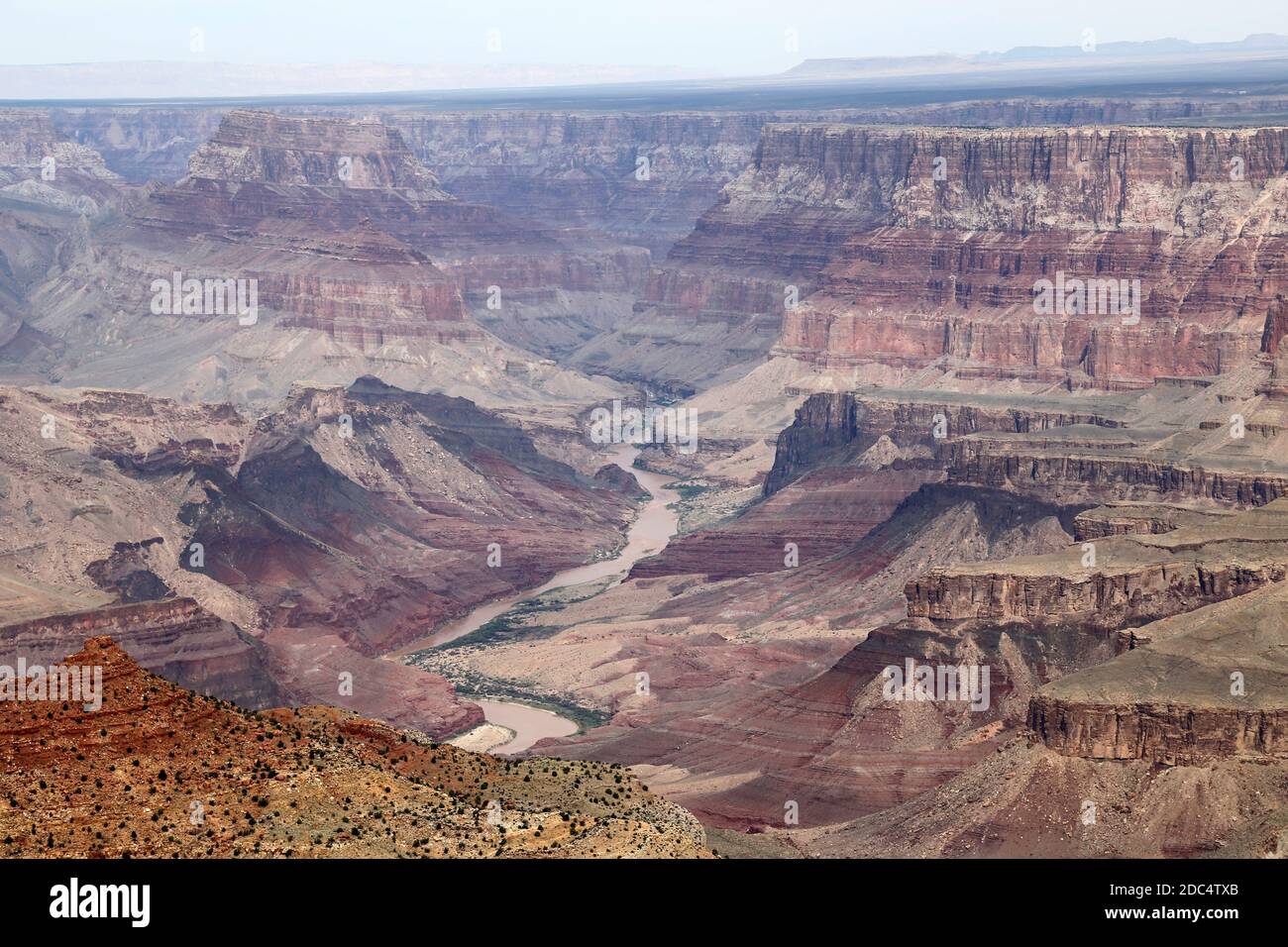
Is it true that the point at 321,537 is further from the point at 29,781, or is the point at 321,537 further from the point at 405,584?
the point at 29,781

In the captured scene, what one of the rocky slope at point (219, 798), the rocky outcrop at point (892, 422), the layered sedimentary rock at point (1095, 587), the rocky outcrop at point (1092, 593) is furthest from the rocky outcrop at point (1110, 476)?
the rocky slope at point (219, 798)

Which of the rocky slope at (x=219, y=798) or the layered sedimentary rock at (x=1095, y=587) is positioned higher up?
the rocky slope at (x=219, y=798)

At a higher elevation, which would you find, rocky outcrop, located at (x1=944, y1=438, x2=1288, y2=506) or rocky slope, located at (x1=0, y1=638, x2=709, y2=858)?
rocky slope, located at (x1=0, y1=638, x2=709, y2=858)

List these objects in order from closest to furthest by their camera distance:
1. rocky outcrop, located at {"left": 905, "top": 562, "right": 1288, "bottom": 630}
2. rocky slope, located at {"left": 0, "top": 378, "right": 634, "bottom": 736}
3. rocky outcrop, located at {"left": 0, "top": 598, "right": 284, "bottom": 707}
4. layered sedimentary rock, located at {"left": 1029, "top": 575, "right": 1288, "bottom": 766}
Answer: layered sedimentary rock, located at {"left": 1029, "top": 575, "right": 1288, "bottom": 766}, rocky outcrop, located at {"left": 905, "top": 562, "right": 1288, "bottom": 630}, rocky outcrop, located at {"left": 0, "top": 598, "right": 284, "bottom": 707}, rocky slope, located at {"left": 0, "top": 378, "right": 634, "bottom": 736}

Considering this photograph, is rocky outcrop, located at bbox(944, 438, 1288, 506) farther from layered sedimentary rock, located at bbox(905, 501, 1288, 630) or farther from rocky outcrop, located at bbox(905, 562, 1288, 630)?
rocky outcrop, located at bbox(905, 562, 1288, 630)

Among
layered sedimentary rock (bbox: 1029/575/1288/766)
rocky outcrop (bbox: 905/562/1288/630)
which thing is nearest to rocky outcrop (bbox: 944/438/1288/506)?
rocky outcrop (bbox: 905/562/1288/630)

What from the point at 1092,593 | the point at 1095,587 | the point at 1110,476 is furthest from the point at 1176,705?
the point at 1110,476

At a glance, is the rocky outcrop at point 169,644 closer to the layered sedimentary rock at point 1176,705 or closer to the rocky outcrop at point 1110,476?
the rocky outcrop at point 1110,476

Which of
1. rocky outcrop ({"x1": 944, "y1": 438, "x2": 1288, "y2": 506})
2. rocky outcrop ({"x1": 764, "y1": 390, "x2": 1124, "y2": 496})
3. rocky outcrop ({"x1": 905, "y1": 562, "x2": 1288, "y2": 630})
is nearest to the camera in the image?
rocky outcrop ({"x1": 905, "y1": 562, "x2": 1288, "y2": 630})
